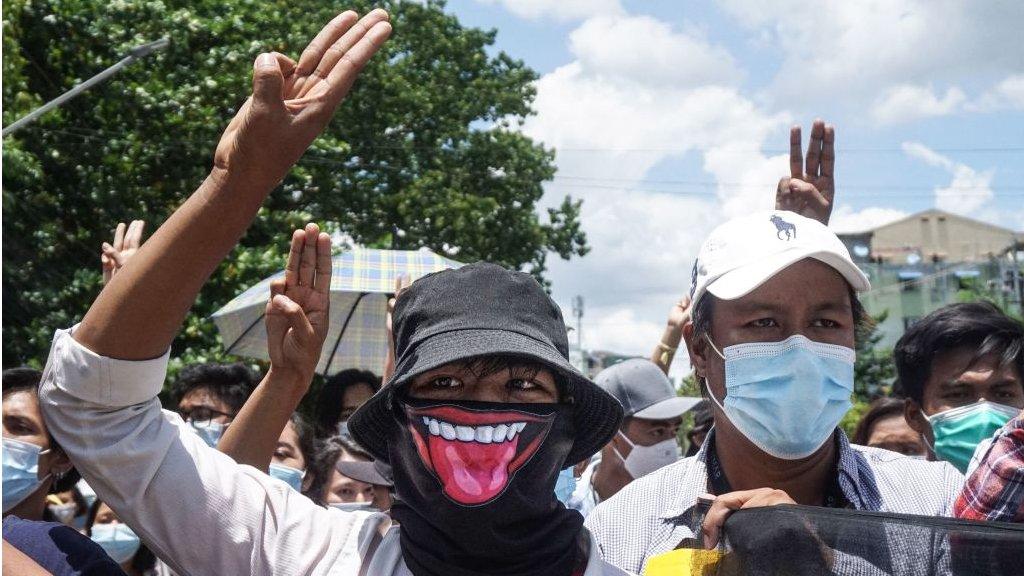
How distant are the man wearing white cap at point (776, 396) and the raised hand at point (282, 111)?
1.05 metres

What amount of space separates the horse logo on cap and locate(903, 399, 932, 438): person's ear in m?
1.29

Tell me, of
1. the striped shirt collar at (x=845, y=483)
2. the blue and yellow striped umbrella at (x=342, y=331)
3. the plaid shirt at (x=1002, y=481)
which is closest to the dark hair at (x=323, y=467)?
the blue and yellow striped umbrella at (x=342, y=331)

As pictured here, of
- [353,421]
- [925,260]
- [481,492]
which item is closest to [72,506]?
[353,421]

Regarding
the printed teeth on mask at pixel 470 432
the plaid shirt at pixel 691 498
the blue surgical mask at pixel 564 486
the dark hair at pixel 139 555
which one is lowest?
the dark hair at pixel 139 555

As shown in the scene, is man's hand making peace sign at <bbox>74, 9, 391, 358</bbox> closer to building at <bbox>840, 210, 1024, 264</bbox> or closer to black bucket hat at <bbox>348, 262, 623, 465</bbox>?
black bucket hat at <bbox>348, 262, 623, 465</bbox>

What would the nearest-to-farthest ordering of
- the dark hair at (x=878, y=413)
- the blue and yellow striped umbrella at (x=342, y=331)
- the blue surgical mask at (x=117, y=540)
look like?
the blue surgical mask at (x=117, y=540)
the dark hair at (x=878, y=413)
the blue and yellow striped umbrella at (x=342, y=331)

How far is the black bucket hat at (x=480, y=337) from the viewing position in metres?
2.17

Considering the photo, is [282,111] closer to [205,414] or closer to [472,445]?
[472,445]

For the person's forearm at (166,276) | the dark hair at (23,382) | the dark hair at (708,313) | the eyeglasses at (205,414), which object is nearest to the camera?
the person's forearm at (166,276)

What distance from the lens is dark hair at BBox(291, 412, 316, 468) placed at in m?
5.23

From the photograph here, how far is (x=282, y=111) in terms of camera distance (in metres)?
2.02

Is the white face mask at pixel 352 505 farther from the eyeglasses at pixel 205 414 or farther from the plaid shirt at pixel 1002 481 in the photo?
the plaid shirt at pixel 1002 481

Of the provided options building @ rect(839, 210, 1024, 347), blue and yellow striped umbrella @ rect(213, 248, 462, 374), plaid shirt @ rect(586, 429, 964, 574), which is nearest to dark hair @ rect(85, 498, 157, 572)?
blue and yellow striped umbrella @ rect(213, 248, 462, 374)

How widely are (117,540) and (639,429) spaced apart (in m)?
2.54
